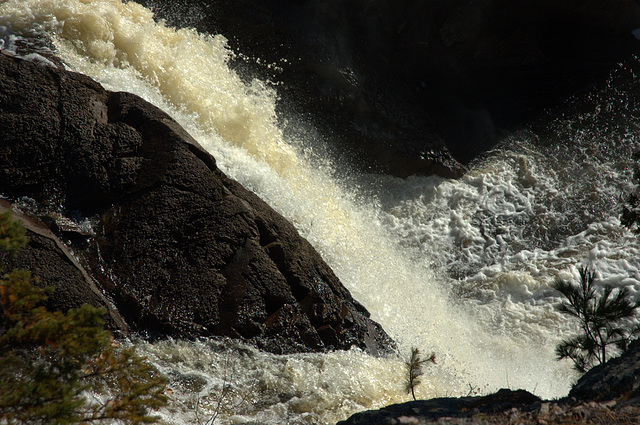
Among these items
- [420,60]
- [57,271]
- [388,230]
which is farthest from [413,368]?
[420,60]

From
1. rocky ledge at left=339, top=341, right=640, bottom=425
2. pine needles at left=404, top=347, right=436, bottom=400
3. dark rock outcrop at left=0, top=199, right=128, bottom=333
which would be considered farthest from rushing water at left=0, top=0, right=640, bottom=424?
rocky ledge at left=339, top=341, right=640, bottom=425

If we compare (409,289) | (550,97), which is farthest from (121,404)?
(550,97)

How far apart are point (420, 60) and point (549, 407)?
10.9 m

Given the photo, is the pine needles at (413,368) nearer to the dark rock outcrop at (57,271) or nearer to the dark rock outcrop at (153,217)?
the dark rock outcrop at (153,217)

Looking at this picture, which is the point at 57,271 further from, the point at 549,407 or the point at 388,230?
the point at 388,230

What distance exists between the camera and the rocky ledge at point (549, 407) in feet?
8.33

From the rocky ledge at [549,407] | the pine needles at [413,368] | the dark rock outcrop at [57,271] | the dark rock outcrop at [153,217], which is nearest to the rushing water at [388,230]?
the dark rock outcrop at [153,217]

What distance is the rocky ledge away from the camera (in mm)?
2539

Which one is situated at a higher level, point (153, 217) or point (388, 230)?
point (388, 230)

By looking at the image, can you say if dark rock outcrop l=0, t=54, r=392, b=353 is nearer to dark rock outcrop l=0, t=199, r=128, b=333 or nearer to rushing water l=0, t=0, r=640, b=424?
dark rock outcrop l=0, t=199, r=128, b=333

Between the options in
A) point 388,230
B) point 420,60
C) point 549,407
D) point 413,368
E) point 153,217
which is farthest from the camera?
point 420,60

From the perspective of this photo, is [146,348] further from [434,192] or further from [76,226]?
[434,192]

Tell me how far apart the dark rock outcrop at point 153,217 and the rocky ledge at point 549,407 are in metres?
2.47

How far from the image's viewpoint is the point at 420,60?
12.3 meters
